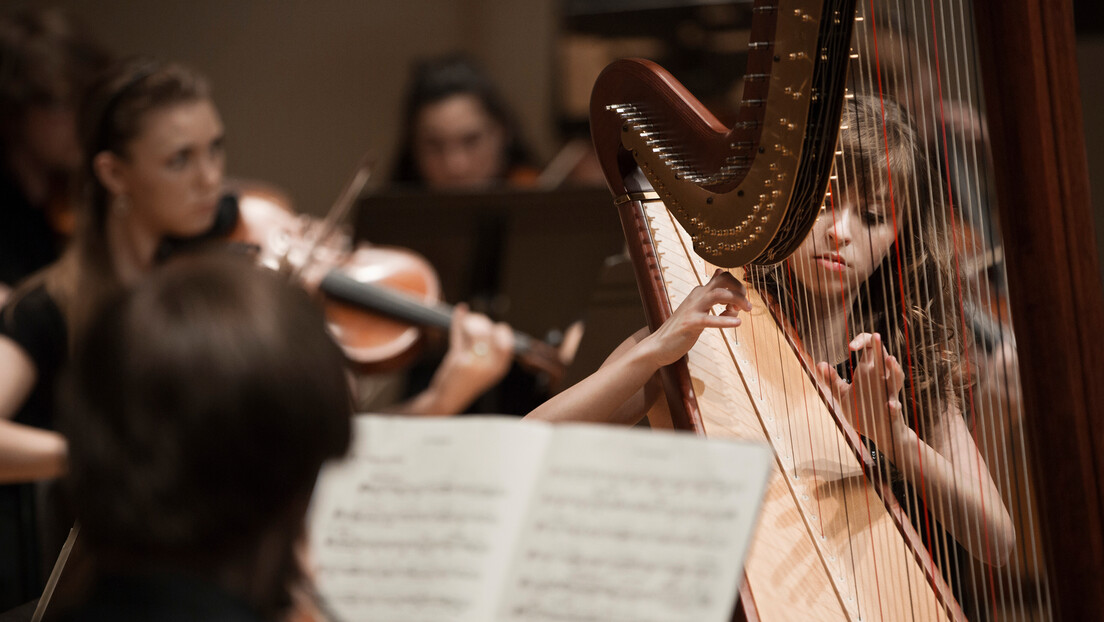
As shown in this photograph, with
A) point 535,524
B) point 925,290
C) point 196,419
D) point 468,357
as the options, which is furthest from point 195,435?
point 468,357

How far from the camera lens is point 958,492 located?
1006mm

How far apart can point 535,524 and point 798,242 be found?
0.34m

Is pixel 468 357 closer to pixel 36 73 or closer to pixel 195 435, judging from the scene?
pixel 36 73

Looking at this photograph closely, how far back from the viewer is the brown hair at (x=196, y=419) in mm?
549

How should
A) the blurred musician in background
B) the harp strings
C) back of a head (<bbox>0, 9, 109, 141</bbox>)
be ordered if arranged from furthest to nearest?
the blurred musician in background
back of a head (<bbox>0, 9, 109, 141</bbox>)
the harp strings

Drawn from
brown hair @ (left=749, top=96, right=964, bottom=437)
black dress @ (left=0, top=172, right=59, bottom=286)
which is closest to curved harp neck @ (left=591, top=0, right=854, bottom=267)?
brown hair @ (left=749, top=96, right=964, bottom=437)

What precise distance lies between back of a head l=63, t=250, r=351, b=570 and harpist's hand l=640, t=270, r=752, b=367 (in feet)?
1.54

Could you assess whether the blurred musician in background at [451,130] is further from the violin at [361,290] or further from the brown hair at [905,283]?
the brown hair at [905,283]

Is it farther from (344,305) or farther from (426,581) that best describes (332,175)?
(426,581)

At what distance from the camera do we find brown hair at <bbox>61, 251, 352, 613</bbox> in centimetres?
55

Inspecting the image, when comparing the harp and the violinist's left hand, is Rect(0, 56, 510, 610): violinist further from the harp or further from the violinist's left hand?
the harp

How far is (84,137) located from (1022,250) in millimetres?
1663

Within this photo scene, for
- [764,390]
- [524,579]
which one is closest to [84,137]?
[764,390]

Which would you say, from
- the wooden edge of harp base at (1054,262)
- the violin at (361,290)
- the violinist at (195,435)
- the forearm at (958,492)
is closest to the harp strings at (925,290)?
the forearm at (958,492)
